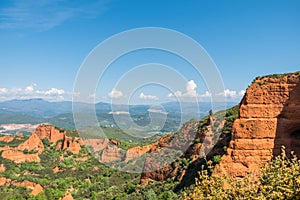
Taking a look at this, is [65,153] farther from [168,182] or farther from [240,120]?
[240,120]

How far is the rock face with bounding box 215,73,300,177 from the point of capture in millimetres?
24406

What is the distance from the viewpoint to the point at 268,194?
9.11 meters

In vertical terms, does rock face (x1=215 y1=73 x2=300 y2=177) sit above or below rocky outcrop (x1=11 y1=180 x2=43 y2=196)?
above

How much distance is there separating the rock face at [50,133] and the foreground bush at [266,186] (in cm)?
9849

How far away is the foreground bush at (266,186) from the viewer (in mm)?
8695

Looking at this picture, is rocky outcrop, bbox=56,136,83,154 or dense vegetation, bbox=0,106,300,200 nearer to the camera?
dense vegetation, bbox=0,106,300,200

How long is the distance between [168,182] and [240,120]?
13086 millimetres

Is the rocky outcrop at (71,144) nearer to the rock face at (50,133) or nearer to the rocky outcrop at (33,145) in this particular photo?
the rock face at (50,133)

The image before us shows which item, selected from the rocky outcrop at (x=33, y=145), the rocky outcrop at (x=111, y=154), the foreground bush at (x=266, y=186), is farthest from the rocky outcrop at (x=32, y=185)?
the foreground bush at (x=266, y=186)

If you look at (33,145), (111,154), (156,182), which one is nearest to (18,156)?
(33,145)

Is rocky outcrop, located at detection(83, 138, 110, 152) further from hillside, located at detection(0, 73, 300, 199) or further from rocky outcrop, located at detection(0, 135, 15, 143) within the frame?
rocky outcrop, located at detection(0, 135, 15, 143)

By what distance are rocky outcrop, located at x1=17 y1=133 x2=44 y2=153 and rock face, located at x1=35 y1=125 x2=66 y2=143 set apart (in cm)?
517

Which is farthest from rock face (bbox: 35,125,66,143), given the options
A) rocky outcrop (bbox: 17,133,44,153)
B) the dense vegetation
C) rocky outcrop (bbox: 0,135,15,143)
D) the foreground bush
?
the foreground bush

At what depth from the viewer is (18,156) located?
87.9 meters
